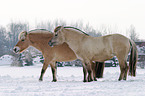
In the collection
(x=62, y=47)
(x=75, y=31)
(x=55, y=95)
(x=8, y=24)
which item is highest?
(x=8, y=24)

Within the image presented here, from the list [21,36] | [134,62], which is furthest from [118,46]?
[21,36]

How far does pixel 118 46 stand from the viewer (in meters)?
7.65

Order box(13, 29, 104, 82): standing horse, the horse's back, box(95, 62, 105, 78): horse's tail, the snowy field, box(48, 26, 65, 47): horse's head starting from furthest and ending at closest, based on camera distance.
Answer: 1. box(95, 62, 105, 78): horse's tail
2. box(13, 29, 104, 82): standing horse
3. box(48, 26, 65, 47): horse's head
4. the horse's back
5. the snowy field

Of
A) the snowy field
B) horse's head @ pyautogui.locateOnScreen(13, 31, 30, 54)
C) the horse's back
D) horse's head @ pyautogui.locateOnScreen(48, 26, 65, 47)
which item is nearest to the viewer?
the snowy field

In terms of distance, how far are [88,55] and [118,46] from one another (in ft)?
3.51

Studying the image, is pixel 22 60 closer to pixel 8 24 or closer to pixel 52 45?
pixel 52 45

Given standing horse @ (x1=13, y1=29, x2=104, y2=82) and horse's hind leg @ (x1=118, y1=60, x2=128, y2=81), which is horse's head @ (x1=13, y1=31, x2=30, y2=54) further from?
horse's hind leg @ (x1=118, y1=60, x2=128, y2=81)

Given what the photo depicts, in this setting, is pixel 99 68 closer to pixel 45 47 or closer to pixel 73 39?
pixel 73 39

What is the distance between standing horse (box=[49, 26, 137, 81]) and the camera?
766cm

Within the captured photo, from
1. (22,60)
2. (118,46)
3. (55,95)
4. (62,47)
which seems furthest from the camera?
(22,60)

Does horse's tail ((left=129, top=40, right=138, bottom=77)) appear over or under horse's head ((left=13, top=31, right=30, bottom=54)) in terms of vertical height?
under

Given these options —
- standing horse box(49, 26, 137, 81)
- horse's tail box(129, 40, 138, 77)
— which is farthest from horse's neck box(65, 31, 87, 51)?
horse's tail box(129, 40, 138, 77)

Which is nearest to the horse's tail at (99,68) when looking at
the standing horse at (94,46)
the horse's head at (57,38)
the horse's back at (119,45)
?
the standing horse at (94,46)

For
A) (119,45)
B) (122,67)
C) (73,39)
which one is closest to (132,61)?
(122,67)
